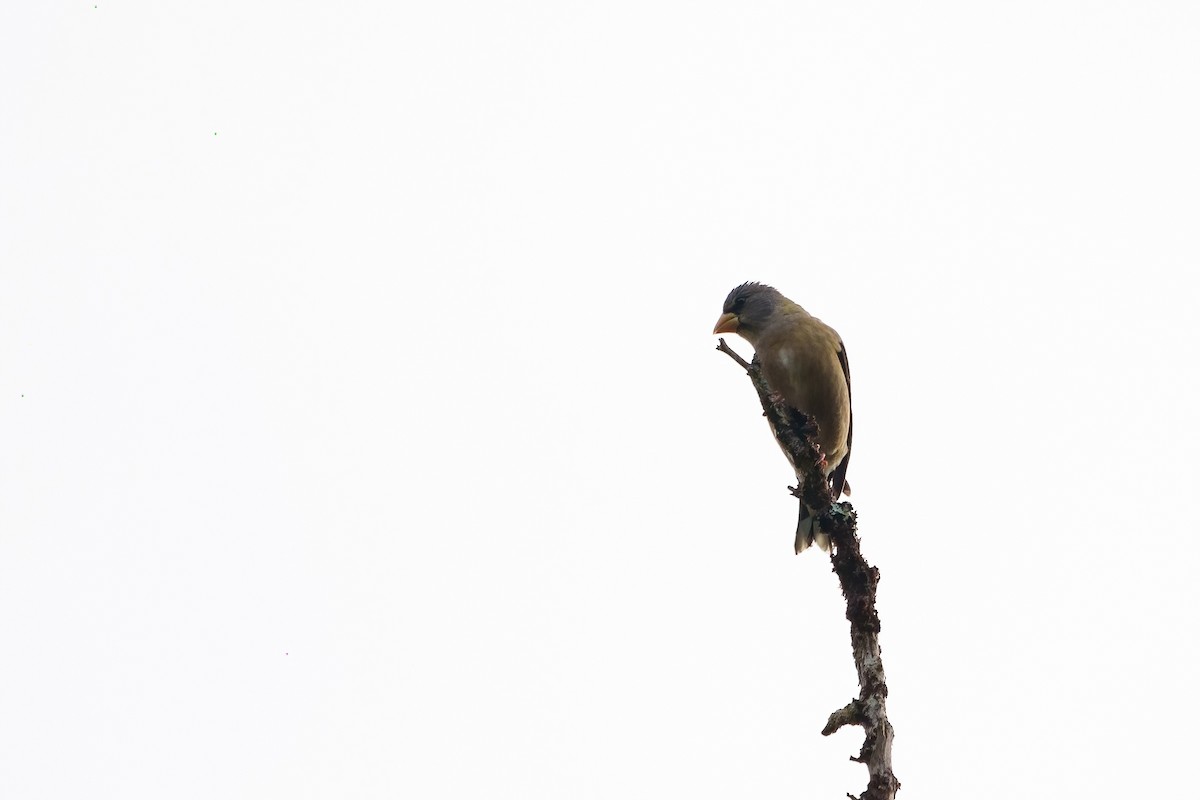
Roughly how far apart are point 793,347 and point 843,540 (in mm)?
3269

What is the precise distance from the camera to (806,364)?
7457 mm

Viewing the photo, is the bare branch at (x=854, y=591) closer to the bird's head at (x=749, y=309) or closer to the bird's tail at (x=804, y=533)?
the bird's tail at (x=804, y=533)

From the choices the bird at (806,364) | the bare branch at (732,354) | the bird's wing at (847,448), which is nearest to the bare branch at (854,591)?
the bare branch at (732,354)

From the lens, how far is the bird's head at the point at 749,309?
8320 millimetres

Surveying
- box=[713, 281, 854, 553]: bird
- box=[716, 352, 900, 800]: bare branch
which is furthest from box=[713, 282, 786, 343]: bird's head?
box=[716, 352, 900, 800]: bare branch

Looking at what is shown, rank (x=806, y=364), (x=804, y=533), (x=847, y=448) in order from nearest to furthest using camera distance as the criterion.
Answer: (x=804, y=533)
(x=806, y=364)
(x=847, y=448)

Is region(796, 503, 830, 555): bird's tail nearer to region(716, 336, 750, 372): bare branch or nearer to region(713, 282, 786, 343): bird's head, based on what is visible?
region(716, 336, 750, 372): bare branch

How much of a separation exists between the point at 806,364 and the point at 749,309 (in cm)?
114

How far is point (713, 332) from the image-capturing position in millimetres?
8570

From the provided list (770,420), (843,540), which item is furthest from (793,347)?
(843,540)

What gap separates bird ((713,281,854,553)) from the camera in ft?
24.2

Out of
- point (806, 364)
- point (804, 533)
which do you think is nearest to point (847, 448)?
point (806, 364)

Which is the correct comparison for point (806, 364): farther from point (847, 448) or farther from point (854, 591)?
point (854, 591)

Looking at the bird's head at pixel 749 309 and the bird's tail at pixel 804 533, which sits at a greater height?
the bird's head at pixel 749 309
